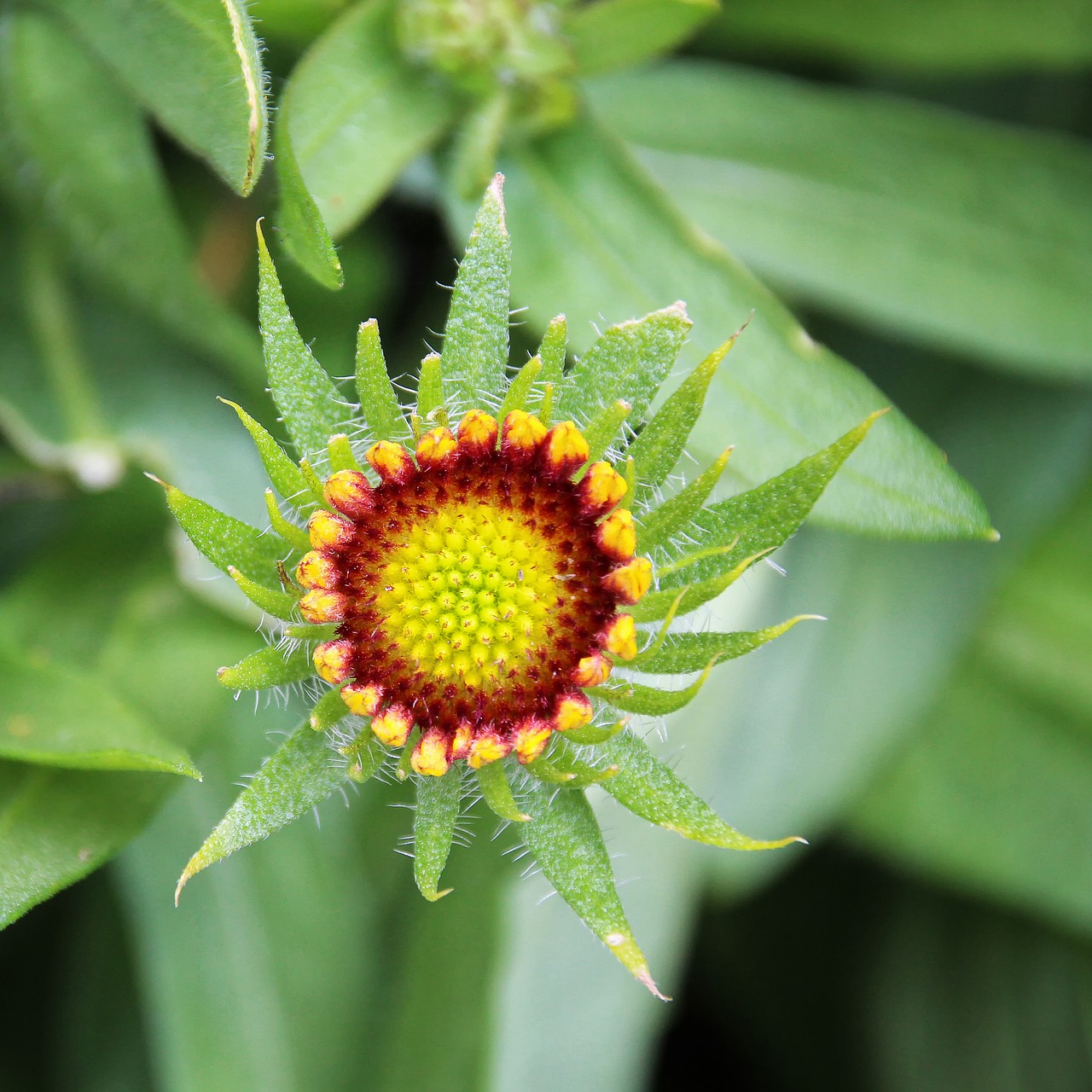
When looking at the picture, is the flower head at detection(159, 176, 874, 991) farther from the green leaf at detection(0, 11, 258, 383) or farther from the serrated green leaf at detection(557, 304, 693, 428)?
the green leaf at detection(0, 11, 258, 383)

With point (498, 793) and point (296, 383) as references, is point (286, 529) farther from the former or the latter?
point (498, 793)

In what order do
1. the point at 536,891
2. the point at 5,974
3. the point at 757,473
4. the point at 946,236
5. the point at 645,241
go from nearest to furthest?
1. the point at 757,473
2. the point at 645,241
3. the point at 536,891
4. the point at 946,236
5. the point at 5,974

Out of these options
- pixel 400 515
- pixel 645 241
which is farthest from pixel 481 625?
pixel 645 241

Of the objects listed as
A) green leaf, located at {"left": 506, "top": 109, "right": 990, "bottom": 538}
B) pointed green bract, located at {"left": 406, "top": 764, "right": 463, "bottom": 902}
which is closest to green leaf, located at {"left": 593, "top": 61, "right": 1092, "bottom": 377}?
green leaf, located at {"left": 506, "top": 109, "right": 990, "bottom": 538}

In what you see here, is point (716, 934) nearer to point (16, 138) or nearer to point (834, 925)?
point (834, 925)

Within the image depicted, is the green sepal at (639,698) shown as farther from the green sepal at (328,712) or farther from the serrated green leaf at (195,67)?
the serrated green leaf at (195,67)

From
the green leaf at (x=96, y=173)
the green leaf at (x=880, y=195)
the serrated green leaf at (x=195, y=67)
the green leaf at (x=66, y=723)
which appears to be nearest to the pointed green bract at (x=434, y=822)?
the green leaf at (x=66, y=723)
